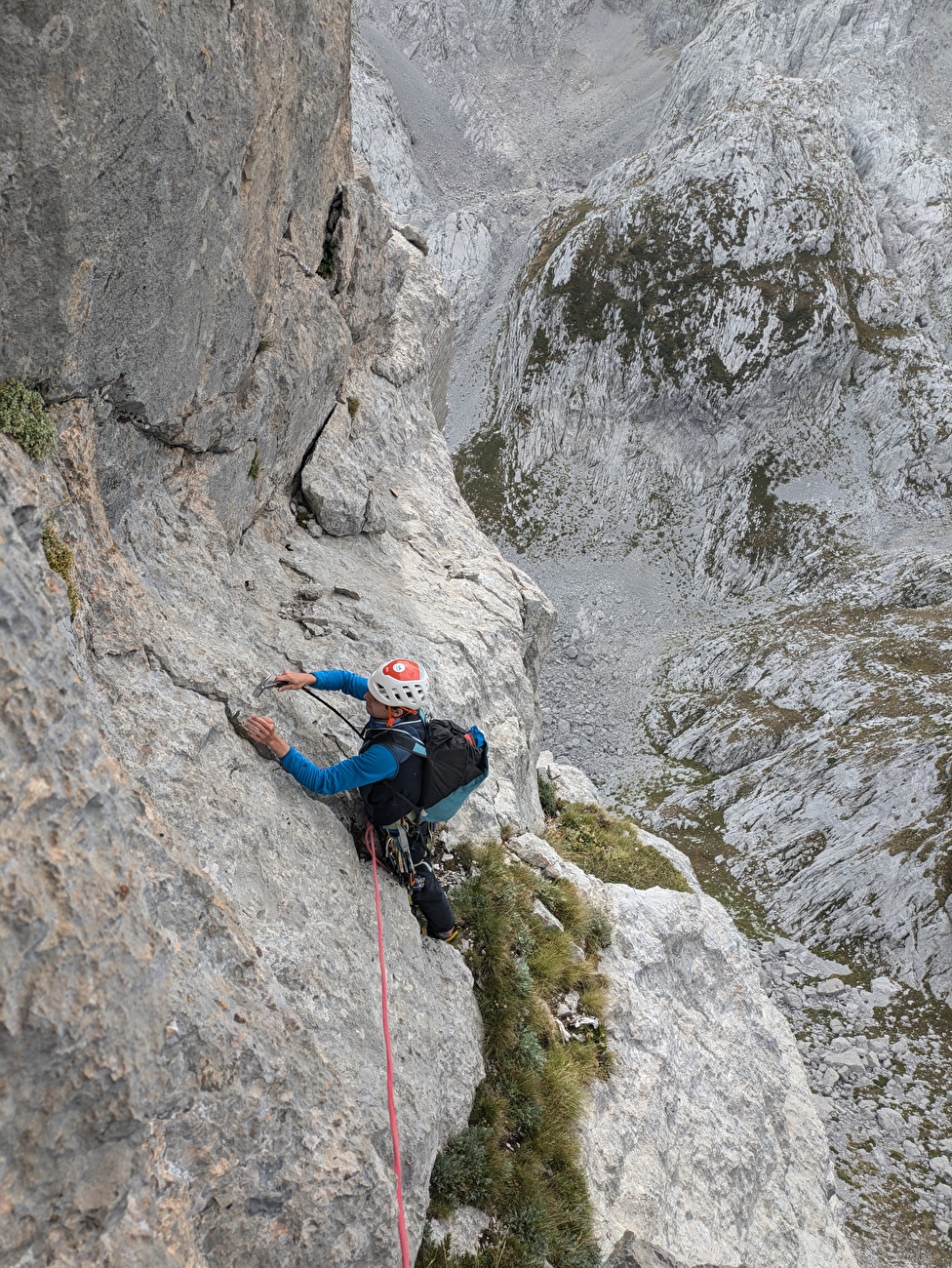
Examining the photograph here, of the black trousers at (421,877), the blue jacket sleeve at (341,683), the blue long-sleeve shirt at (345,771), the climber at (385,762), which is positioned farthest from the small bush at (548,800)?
the blue long-sleeve shirt at (345,771)

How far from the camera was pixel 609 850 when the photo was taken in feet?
56.2

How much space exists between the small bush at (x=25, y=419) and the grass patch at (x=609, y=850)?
13.0 m

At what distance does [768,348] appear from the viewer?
63531 mm

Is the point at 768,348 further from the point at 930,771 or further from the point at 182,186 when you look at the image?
the point at 182,186

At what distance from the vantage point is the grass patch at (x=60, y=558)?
20.2ft

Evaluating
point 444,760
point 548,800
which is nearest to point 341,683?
point 444,760

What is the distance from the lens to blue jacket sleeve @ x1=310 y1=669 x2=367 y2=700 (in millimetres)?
9055

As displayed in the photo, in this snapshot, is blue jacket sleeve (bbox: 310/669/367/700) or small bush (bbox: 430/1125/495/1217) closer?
small bush (bbox: 430/1125/495/1217)

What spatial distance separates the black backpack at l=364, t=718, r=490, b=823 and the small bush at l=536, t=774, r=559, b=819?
34.5ft

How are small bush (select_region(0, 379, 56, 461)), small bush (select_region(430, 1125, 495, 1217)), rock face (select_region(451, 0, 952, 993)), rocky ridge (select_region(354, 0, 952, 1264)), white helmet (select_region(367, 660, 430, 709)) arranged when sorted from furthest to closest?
rock face (select_region(451, 0, 952, 993))
rocky ridge (select_region(354, 0, 952, 1264))
white helmet (select_region(367, 660, 430, 709))
small bush (select_region(430, 1125, 495, 1217))
small bush (select_region(0, 379, 56, 461))

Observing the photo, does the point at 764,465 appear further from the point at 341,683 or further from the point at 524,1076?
the point at 524,1076

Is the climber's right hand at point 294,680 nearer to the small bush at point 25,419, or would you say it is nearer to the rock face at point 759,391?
the small bush at point 25,419

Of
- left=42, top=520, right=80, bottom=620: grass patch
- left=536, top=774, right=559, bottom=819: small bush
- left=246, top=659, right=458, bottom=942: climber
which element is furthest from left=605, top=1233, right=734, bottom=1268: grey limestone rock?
left=536, top=774, right=559, bottom=819: small bush

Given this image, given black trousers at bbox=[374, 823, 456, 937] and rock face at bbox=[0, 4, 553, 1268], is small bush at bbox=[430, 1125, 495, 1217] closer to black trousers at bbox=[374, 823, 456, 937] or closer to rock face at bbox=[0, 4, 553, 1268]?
rock face at bbox=[0, 4, 553, 1268]
